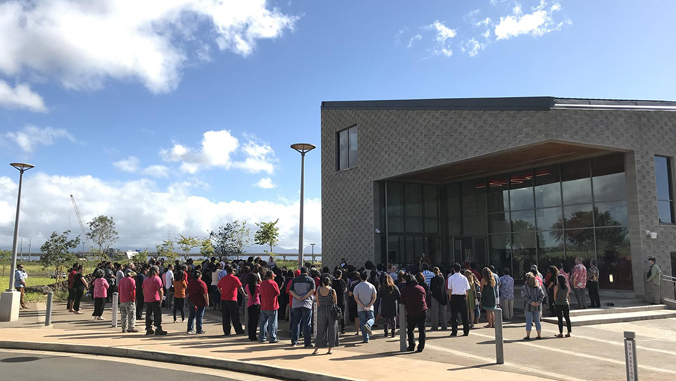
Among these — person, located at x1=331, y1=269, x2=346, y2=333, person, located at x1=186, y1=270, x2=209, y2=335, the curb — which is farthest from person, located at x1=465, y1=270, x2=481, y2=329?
person, located at x1=186, y1=270, x2=209, y2=335

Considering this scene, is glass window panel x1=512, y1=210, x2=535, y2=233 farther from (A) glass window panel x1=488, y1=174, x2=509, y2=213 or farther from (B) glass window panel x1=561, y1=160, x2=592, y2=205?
(B) glass window panel x1=561, y1=160, x2=592, y2=205

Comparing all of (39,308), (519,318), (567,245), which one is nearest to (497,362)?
(519,318)

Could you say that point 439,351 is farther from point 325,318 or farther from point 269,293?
point 269,293

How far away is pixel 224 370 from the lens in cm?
909

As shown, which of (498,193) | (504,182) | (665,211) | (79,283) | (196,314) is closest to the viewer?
(196,314)

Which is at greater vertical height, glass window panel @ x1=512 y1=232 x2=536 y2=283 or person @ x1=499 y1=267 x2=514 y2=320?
glass window panel @ x1=512 y1=232 x2=536 y2=283

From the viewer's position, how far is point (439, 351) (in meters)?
10.4

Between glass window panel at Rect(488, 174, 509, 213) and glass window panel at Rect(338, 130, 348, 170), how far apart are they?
25.2 ft

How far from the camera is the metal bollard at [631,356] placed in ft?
21.4

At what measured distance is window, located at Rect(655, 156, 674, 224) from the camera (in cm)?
1817

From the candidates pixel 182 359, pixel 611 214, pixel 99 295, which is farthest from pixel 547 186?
pixel 99 295

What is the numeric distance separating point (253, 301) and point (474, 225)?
16.2 metres

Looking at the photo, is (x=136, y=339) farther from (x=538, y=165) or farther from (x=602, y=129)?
(x=538, y=165)

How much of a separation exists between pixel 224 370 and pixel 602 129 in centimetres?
1503
